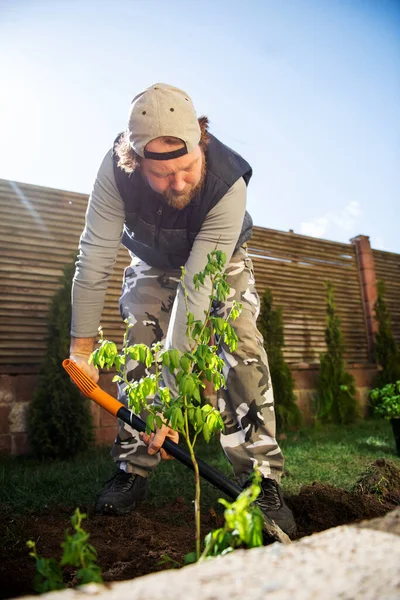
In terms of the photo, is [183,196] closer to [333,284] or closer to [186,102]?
[186,102]

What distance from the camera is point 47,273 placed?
16.8ft

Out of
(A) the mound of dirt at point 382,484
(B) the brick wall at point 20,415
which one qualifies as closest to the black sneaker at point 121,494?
(A) the mound of dirt at point 382,484

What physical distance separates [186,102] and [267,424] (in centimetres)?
151

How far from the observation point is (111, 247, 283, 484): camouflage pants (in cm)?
222

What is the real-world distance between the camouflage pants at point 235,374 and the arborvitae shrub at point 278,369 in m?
3.64

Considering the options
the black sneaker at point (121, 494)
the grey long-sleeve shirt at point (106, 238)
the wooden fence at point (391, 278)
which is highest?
the wooden fence at point (391, 278)

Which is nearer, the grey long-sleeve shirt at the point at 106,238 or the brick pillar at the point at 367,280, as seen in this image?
the grey long-sleeve shirt at the point at 106,238

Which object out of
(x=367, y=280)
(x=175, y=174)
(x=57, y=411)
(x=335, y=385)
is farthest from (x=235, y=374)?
(x=367, y=280)

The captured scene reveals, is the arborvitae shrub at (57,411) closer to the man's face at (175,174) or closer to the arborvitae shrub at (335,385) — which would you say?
the man's face at (175,174)

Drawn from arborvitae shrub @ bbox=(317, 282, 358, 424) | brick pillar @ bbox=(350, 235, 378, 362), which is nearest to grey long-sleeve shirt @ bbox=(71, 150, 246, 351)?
arborvitae shrub @ bbox=(317, 282, 358, 424)

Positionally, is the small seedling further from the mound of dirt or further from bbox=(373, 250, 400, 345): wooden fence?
bbox=(373, 250, 400, 345): wooden fence

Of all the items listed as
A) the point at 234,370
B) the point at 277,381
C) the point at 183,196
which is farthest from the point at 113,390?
the point at 183,196

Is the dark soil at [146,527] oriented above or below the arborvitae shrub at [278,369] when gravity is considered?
below

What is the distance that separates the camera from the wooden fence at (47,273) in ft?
15.9
